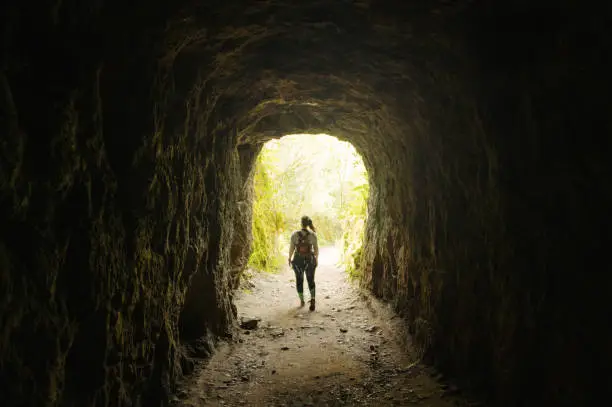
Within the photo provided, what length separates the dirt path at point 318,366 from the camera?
513cm

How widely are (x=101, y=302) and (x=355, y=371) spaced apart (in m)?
3.76

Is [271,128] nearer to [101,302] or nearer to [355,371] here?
[355,371]

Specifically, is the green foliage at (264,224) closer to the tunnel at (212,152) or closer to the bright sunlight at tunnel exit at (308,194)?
the bright sunlight at tunnel exit at (308,194)

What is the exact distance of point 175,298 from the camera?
525 cm

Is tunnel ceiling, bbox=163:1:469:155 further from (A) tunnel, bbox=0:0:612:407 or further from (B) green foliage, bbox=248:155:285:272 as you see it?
(B) green foliage, bbox=248:155:285:272

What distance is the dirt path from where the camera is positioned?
5.13m

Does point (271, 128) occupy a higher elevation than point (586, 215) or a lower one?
higher

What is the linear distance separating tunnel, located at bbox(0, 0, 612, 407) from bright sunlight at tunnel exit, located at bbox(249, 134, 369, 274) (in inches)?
277

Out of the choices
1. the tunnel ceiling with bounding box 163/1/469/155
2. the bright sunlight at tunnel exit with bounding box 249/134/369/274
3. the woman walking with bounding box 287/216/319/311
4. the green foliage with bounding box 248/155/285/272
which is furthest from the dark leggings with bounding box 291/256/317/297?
the green foliage with bounding box 248/155/285/272

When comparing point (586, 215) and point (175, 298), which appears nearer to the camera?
point (586, 215)

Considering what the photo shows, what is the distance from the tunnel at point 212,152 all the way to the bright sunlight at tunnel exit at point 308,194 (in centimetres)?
703

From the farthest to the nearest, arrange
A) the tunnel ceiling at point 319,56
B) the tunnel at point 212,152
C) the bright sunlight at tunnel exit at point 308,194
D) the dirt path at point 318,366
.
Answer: the bright sunlight at tunnel exit at point 308,194, the dirt path at point 318,366, the tunnel ceiling at point 319,56, the tunnel at point 212,152

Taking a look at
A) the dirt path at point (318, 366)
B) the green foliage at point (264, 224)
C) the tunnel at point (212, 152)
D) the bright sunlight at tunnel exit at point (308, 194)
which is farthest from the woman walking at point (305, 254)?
the green foliage at point (264, 224)

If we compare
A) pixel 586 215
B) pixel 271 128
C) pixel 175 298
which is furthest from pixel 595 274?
pixel 271 128
